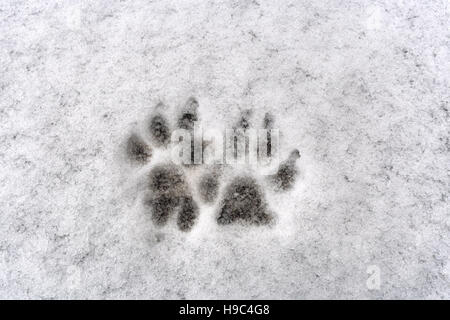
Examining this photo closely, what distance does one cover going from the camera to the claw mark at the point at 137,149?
1.22 m

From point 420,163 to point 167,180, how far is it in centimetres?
87

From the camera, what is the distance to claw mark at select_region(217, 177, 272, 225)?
1.20 metres

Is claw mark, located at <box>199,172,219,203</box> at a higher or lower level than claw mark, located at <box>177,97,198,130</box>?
lower

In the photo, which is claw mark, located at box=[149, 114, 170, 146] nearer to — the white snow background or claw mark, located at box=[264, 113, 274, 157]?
the white snow background

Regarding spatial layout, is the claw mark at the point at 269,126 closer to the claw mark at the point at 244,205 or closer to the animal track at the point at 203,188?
the animal track at the point at 203,188

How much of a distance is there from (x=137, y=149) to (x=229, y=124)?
0.32 meters

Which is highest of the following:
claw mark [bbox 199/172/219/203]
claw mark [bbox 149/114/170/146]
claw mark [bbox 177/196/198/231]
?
claw mark [bbox 149/114/170/146]

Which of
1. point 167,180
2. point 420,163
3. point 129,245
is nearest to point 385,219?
point 420,163

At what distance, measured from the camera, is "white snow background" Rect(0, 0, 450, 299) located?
1.22 m

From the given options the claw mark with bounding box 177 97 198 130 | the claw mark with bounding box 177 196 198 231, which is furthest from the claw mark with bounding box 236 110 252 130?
the claw mark with bounding box 177 196 198 231

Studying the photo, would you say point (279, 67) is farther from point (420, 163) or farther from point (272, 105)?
point (420, 163)

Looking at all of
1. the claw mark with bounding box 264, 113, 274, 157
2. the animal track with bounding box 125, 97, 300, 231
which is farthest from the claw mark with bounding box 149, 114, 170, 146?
the claw mark with bounding box 264, 113, 274, 157

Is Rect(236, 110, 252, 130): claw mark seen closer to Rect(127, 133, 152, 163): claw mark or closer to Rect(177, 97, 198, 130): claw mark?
Rect(177, 97, 198, 130): claw mark

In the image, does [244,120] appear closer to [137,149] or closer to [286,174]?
[286,174]
